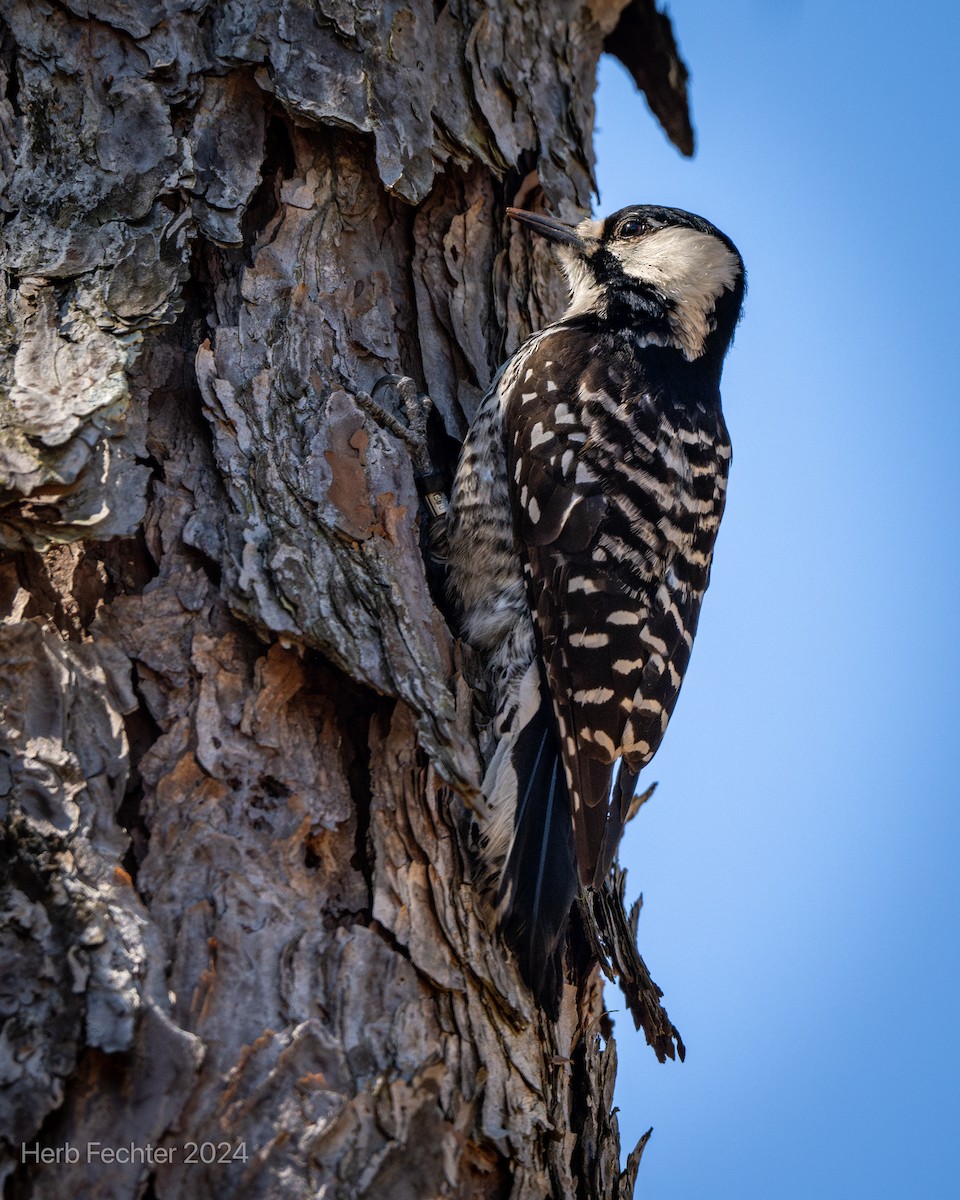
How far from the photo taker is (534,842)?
7.85 feet

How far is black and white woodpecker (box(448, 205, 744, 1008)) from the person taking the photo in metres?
2.46

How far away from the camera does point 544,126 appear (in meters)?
3.39

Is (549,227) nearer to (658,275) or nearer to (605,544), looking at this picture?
(658,275)

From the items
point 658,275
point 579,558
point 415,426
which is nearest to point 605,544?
point 579,558

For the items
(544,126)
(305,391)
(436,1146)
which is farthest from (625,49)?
(436,1146)

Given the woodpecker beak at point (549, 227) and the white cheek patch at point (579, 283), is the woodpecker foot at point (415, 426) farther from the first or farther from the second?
the white cheek patch at point (579, 283)

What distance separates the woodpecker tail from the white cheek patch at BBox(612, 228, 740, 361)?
4.92ft

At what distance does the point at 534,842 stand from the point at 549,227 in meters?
1.79

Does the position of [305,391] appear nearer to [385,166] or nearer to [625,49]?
[385,166]

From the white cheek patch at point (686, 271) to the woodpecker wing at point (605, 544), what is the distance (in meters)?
0.40

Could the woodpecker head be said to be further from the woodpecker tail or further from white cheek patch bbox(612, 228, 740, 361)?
the woodpecker tail

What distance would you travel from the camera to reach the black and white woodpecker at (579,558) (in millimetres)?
2459

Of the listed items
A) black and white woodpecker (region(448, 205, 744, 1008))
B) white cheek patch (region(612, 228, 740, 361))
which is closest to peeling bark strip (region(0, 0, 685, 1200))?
black and white woodpecker (region(448, 205, 744, 1008))

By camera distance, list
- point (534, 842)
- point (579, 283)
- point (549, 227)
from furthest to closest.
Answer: point (579, 283)
point (549, 227)
point (534, 842)
